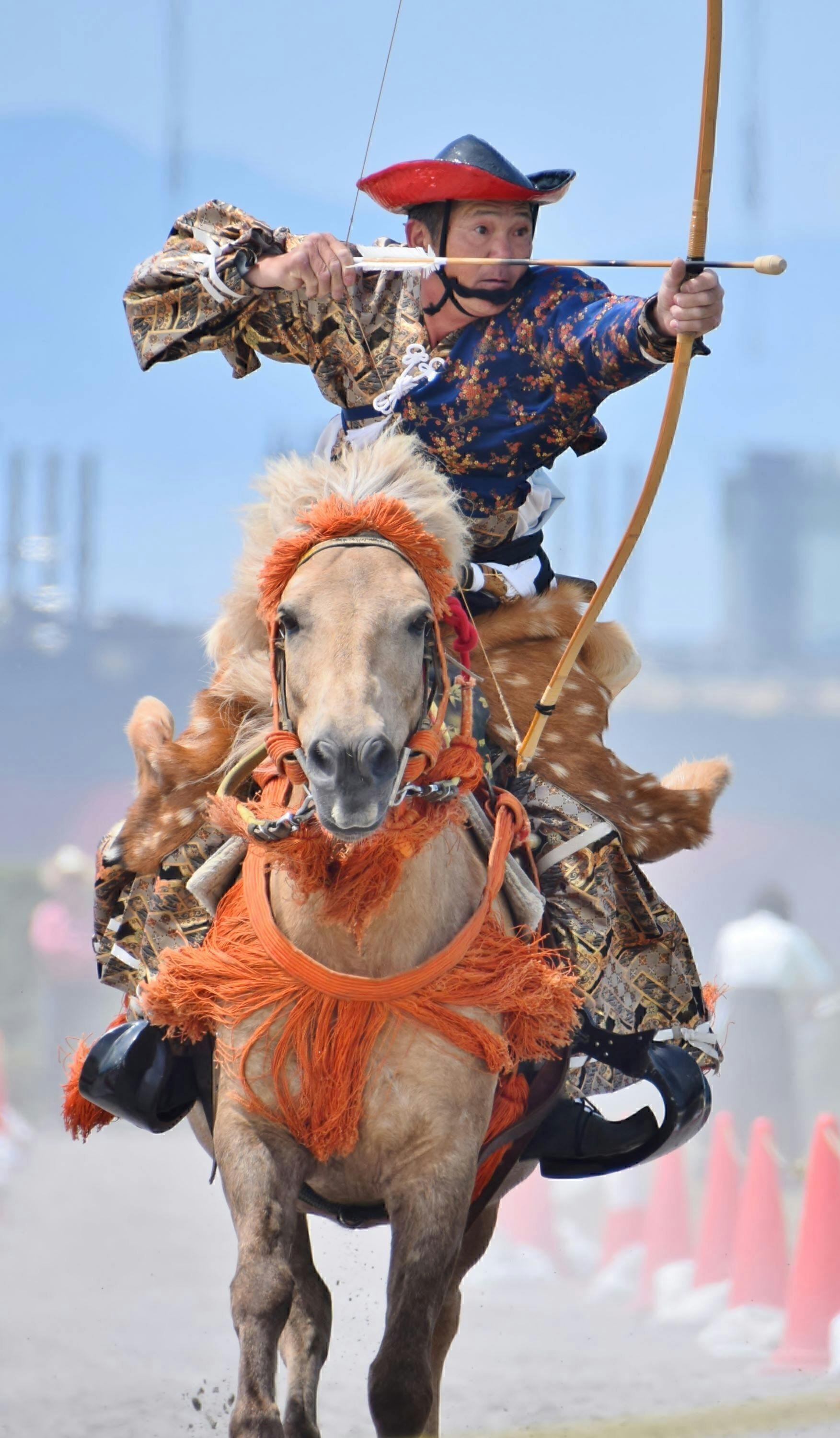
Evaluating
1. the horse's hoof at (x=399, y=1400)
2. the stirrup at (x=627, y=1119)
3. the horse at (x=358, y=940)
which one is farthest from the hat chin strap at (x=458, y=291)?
the horse's hoof at (x=399, y=1400)

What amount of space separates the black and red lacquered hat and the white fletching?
13 centimetres

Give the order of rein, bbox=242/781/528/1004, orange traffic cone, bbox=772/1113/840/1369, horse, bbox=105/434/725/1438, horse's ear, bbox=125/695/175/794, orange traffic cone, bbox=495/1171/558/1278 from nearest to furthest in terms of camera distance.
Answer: horse, bbox=105/434/725/1438, rein, bbox=242/781/528/1004, horse's ear, bbox=125/695/175/794, orange traffic cone, bbox=772/1113/840/1369, orange traffic cone, bbox=495/1171/558/1278

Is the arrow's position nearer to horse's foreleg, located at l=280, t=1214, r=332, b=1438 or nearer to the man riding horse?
the man riding horse

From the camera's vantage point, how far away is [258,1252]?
291 centimetres

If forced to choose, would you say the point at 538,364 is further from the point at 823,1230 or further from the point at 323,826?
the point at 823,1230

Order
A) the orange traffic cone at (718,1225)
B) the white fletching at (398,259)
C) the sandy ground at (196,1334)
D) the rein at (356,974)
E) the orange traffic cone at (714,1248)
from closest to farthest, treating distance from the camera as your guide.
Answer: the rein at (356,974) < the white fletching at (398,259) < the sandy ground at (196,1334) < the orange traffic cone at (714,1248) < the orange traffic cone at (718,1225)

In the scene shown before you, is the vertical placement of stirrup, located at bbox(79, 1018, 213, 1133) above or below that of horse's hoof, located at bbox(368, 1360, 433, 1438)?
above

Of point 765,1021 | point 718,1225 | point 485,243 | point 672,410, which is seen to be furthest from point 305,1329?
point 765,1021

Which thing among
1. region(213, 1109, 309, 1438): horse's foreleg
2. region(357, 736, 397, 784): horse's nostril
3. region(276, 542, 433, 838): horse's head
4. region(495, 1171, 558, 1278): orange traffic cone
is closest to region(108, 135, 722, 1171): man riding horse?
region(276, 542, 433, 838): horse's head

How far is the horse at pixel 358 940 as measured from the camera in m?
2.77

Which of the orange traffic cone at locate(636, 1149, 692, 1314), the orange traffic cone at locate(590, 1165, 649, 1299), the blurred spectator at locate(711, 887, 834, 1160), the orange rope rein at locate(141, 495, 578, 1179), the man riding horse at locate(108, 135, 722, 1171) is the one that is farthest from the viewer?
the blurred spectator at locate(711, 887, 834, 1160)

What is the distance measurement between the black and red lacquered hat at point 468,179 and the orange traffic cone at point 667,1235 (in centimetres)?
398

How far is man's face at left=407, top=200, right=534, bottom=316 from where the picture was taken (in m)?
3.70

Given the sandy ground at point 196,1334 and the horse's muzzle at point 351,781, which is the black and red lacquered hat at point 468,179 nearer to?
the horse's muzzle at point 351,781
